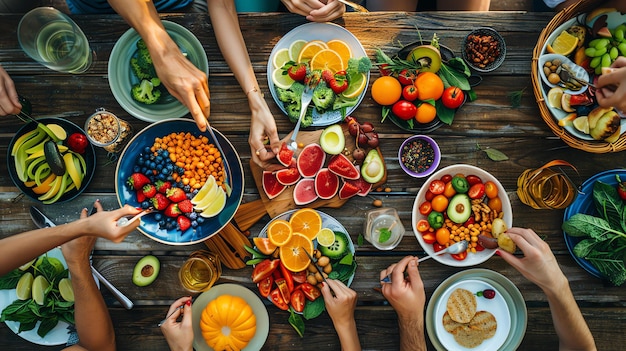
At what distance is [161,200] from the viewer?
6.40 feet

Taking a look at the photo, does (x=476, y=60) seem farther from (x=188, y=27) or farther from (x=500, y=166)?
(x=188, y=27)

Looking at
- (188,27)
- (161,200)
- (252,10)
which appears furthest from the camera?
(252,10)

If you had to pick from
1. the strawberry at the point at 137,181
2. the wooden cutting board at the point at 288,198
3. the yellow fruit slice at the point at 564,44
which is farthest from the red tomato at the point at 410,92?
the strawberry at the point at 137,181

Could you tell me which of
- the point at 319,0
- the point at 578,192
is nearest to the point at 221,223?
the point at 319,0

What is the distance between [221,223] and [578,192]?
1657 mm

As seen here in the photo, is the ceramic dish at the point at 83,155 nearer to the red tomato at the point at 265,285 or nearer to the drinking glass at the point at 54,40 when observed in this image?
the drinking glass at the point at 54,40

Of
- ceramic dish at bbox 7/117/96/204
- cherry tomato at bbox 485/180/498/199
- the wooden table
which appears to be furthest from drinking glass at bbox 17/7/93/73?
cherry tomato at bbox 485/180/498/199

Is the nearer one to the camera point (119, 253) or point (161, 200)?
point (161, 200)

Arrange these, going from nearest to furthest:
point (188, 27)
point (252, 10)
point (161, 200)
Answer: point (161, 200) → point (188, 27) → point (252, 10)

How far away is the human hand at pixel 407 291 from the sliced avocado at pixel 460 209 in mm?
272

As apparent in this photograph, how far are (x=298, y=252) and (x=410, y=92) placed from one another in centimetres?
91

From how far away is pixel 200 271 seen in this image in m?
2.05

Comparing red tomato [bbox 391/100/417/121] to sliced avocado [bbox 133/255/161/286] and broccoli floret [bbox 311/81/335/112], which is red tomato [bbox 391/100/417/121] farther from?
sliced avocado [bbox 133/255/161/286]

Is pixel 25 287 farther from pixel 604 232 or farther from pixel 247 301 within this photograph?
pixel 604 232
